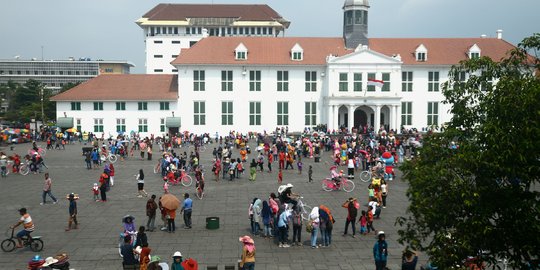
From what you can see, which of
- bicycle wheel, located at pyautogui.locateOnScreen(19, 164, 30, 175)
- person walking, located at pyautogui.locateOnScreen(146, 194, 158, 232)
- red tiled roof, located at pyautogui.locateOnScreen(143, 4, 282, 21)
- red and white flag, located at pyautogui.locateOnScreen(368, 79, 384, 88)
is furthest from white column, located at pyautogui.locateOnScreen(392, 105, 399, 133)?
red tiled roof, located at pyautogui.locateOnScreen(143, 4, 282, 21)

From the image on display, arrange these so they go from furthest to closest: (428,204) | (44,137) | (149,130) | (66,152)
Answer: (149,130) → (44,137) → (66,152) → (428,204)

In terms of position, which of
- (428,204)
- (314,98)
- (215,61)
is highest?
(215,61)

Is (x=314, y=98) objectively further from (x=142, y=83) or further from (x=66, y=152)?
(x=66, y=152)

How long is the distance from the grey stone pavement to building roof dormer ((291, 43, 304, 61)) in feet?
98.7

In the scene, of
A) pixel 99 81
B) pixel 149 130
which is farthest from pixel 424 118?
pixel 99 81

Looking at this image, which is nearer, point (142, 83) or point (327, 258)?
point (327, 258)

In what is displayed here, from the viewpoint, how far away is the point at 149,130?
58750 mm

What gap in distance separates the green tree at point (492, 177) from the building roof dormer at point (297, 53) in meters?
52.0

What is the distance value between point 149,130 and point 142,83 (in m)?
7.03

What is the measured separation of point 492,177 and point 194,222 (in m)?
13.4

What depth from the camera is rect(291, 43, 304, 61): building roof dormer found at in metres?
60.2

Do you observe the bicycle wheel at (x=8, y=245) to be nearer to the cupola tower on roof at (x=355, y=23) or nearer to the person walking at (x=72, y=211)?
the person walking at (x=72, y=211)

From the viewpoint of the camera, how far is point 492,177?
777 centimetres

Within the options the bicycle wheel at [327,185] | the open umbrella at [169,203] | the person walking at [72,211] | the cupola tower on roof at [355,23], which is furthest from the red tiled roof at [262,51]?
the open umbrella at [169,203]
